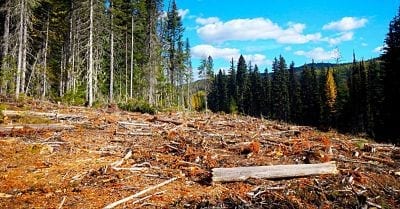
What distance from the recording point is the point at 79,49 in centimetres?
3481

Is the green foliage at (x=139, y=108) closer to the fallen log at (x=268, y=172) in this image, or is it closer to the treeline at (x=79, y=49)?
the treeline at (x=79, y=49)

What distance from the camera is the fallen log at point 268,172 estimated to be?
8.99 m

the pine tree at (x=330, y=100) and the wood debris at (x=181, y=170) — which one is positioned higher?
the pine tree at (x=330, y=100)

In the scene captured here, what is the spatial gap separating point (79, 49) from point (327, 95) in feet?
167

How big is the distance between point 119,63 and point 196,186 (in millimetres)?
39645

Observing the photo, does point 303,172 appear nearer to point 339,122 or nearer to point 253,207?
point 253,207

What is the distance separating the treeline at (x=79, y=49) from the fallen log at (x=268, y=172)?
19487mm

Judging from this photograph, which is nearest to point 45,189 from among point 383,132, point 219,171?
point 219,171

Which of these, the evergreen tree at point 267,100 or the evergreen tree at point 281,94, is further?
the evergreen tree at point 267,100

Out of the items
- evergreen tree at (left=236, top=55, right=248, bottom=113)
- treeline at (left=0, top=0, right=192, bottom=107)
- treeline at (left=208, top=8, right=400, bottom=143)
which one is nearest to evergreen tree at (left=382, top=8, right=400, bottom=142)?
treeline at (left=208, top=8, right=400, bottom=143)

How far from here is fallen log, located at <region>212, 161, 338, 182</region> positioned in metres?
8.99

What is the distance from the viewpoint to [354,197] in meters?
8.03

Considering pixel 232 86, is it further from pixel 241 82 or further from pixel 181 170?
pixel 181 170

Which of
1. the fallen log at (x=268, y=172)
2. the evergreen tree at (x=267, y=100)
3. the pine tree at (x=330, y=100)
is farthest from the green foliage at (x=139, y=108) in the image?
the evergreen tree at (x=267, y=100)
